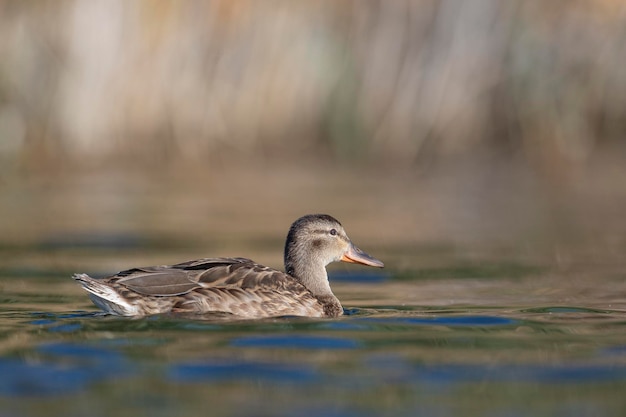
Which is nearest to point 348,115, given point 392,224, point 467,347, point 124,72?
point 124,72

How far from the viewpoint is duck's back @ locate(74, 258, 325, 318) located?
25.8 ft

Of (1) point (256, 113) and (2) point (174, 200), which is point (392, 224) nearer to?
(2) point (174, 200)

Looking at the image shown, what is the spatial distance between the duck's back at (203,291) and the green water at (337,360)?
0.16 metres

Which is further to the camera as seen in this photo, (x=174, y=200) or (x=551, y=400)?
(x=174, y=200)

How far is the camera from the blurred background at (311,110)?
1617 cm

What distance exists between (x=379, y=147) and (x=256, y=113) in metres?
1.85

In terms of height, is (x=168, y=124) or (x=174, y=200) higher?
(x=168, y=124)

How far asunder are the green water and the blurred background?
598 cm

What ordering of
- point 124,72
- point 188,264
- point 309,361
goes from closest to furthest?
point 309,361, point 188,264, point 124,72

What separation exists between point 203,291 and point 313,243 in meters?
1.22

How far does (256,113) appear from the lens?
762 inches

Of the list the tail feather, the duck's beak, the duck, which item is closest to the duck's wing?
the duck

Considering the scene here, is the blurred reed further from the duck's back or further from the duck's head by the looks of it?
the duck's back

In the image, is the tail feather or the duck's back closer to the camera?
the tail feather
